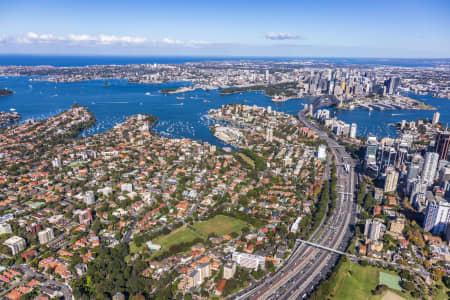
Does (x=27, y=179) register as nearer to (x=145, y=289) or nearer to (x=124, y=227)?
(x=124, y=227)

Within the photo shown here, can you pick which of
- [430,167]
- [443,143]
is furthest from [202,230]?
[443,143]

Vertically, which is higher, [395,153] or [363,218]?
[395,153]

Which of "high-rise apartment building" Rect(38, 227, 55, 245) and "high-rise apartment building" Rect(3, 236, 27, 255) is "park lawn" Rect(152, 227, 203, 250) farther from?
"high-rise apartment building" Rect(3, 236, 27, 255)

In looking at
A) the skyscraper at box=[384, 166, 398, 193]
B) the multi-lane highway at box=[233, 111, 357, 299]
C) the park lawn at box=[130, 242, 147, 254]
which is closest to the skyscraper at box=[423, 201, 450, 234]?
the multi-lane highway at box=[233, 111, 357, 299]

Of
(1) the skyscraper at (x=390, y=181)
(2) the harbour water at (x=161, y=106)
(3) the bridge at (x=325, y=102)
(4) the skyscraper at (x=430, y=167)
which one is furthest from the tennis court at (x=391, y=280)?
(3) the bridge at (x=325, y=102)

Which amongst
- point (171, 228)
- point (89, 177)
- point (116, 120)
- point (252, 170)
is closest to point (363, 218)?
point (252, 170)

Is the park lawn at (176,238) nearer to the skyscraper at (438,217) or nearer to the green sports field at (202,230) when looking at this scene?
the green sports field at (202,230)

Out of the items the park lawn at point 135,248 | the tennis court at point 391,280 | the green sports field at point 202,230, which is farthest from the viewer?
the green sports field at point 202,230
